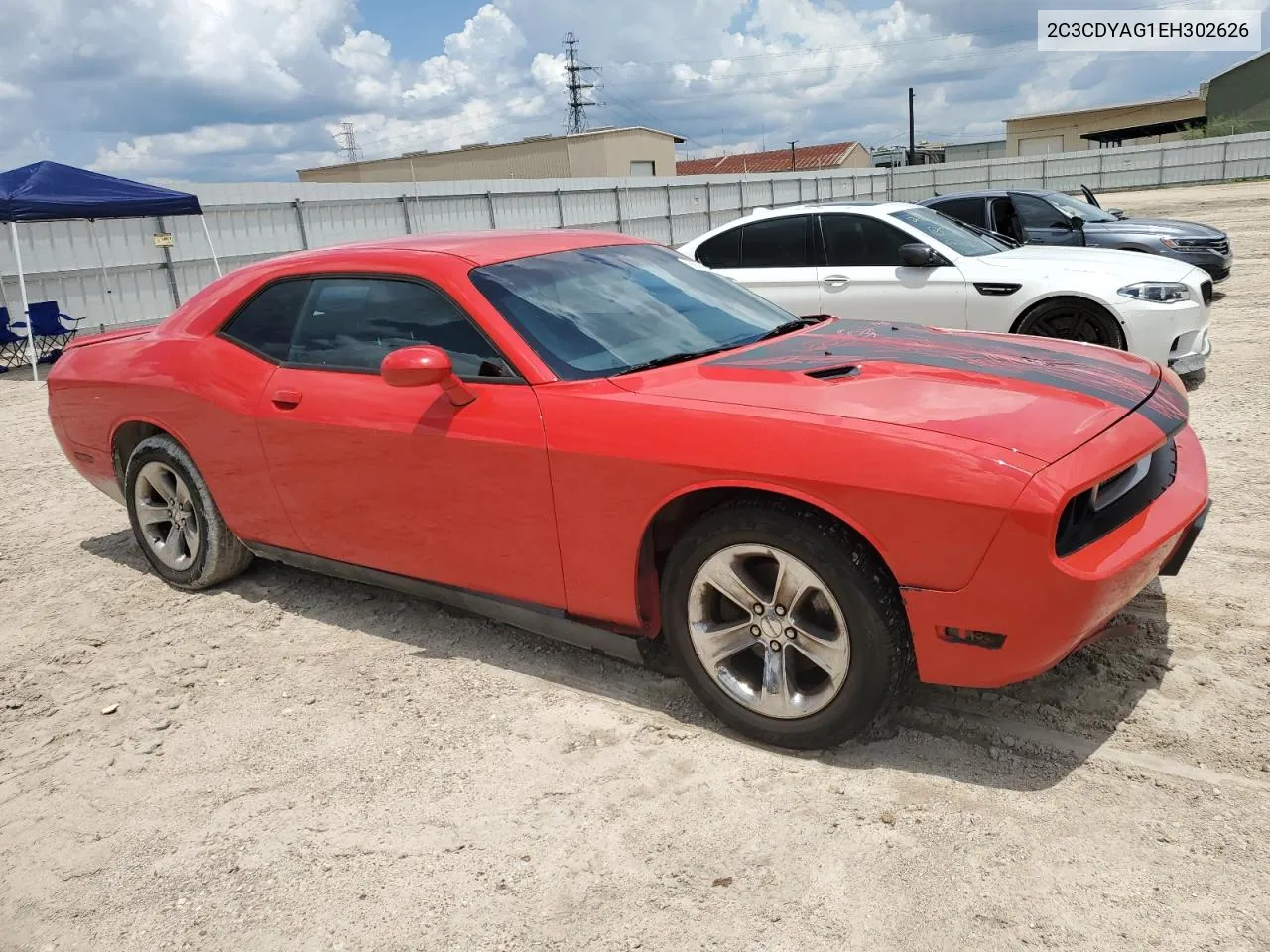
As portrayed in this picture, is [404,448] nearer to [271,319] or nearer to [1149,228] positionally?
[271,319]

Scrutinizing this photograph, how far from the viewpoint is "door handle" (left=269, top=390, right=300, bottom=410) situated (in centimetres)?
382

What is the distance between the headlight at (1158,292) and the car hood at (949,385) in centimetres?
384

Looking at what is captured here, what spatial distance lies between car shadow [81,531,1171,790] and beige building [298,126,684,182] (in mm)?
40334

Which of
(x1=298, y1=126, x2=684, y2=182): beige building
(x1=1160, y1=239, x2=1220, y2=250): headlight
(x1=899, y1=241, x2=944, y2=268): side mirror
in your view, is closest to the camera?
(x1=899, y1=241, x2=944, y2=268): side mirror

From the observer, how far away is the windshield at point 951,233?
758 cm

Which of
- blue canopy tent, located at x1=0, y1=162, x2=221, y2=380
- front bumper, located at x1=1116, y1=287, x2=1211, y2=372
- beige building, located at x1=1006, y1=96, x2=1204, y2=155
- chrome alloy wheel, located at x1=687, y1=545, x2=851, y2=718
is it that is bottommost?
chrome alloy wheel, located at x1=687, y1=545, x2=851, y2=718

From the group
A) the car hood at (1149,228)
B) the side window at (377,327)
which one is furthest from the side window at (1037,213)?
the side window at (377,327)

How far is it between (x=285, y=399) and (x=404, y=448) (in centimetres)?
72

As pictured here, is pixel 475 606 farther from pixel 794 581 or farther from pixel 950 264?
pixel 950 264

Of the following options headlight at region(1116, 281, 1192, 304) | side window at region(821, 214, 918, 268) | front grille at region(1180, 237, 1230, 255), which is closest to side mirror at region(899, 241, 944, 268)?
side window at region(821, 214, 918, 268)

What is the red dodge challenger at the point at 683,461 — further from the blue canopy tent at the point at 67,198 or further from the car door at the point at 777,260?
the blue canopy tent at the point at 67,198

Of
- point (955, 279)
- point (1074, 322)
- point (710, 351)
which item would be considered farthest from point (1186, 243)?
point (710, 351)

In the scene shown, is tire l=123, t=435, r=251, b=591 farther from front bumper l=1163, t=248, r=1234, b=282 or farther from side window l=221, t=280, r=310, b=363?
front bumper l=1163, t=248, r=1234, b=282

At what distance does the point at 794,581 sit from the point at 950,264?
5312 mm
